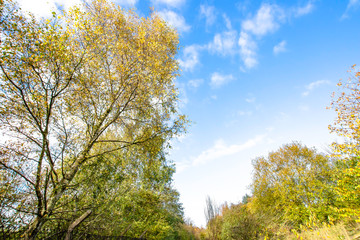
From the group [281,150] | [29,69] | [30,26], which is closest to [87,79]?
[29,69]

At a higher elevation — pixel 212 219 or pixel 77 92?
pixel 77 92

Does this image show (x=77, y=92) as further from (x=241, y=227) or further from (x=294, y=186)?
(x=294, y=186)

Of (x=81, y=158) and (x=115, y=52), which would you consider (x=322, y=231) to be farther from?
(x=115, y=52)

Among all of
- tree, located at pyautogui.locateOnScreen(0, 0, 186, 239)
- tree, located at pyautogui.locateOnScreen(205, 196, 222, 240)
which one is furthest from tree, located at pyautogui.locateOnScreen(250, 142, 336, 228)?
tree, located at pyautogui.locateOnScreen(0, 0, 186, 239)

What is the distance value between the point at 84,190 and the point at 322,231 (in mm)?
7982

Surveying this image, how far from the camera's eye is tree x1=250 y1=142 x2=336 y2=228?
1321 cm

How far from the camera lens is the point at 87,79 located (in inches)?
185

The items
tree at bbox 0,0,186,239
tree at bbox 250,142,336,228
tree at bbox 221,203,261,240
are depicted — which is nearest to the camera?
tree at bbox 0,0,186,239

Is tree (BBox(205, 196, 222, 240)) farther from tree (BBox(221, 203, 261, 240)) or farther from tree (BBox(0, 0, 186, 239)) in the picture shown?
tree (BBox(0, 0, 186, 239))

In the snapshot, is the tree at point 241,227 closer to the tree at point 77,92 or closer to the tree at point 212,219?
the tree at point 212,219

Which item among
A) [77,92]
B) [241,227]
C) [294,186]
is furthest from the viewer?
[294,186]

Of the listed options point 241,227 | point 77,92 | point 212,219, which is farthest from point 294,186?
point 77,92

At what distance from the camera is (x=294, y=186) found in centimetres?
1546

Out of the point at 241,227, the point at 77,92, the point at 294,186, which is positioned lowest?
the point at 241,227
